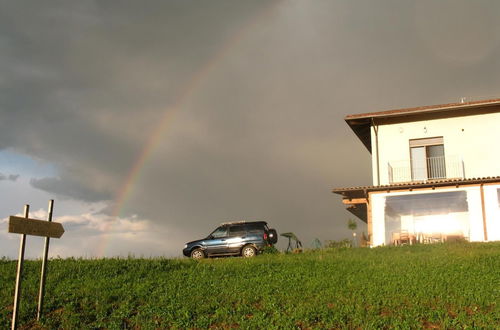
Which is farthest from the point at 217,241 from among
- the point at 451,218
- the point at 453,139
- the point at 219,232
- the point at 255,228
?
the point at 453,139

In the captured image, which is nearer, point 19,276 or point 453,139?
point 19,276

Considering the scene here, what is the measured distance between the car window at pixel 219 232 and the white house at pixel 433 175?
21.6 ft

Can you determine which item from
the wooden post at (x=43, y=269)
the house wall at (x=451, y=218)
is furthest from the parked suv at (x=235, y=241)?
the wooden post at (x=43, y=269)

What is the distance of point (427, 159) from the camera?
26.9 meters

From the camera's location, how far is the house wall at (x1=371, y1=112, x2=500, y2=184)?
2595 cm

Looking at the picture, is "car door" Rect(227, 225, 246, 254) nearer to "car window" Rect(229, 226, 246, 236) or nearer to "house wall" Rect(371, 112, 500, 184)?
"car window" Rect(229, 226, 246, 236)

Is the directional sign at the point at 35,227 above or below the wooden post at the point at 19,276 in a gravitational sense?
above

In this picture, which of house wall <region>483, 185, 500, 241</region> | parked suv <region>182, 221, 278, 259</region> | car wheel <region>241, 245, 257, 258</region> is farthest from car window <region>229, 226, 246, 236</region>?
house wall <region>483, 185, 500, 241</region>

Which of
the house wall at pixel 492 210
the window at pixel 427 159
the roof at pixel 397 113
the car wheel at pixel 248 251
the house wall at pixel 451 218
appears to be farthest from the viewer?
the window at pixel 427 159

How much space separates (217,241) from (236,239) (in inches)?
35.7

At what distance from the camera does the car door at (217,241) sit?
22.4m

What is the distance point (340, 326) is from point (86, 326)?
17.7 ft

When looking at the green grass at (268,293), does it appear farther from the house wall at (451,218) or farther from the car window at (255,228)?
the house wall at (451,218)

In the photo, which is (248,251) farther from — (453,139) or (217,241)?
(453,139)
